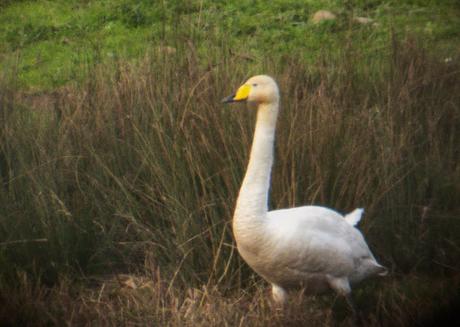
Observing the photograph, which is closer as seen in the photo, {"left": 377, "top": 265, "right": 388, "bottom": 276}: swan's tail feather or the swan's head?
→ the swan's head

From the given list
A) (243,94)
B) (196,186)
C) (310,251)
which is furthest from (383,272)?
(243,94)

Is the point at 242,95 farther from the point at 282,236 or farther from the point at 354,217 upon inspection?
the point at 354,217

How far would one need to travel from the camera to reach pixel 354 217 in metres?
7.19

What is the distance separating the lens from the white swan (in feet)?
21.7

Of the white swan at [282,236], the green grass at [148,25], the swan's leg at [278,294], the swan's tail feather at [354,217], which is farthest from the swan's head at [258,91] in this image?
the green grass at [148,25]

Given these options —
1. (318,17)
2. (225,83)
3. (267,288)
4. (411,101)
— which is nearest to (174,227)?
(267,288)

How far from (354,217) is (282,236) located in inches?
28.6

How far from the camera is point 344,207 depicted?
25.0 feet

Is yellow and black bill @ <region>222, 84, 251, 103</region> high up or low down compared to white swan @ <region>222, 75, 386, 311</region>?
up

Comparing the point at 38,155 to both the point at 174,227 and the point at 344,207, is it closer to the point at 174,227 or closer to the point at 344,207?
the point at 174,227

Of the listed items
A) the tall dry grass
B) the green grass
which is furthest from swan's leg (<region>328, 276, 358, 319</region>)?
the green grass

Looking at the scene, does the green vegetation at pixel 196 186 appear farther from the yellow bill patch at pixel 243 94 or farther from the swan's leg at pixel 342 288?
the yellow bill patch at pixel 243 94

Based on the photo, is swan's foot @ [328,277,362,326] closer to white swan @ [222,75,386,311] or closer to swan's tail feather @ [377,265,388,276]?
white swan @ [222,75,386,311]

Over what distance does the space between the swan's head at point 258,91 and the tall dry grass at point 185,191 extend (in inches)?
25.1
